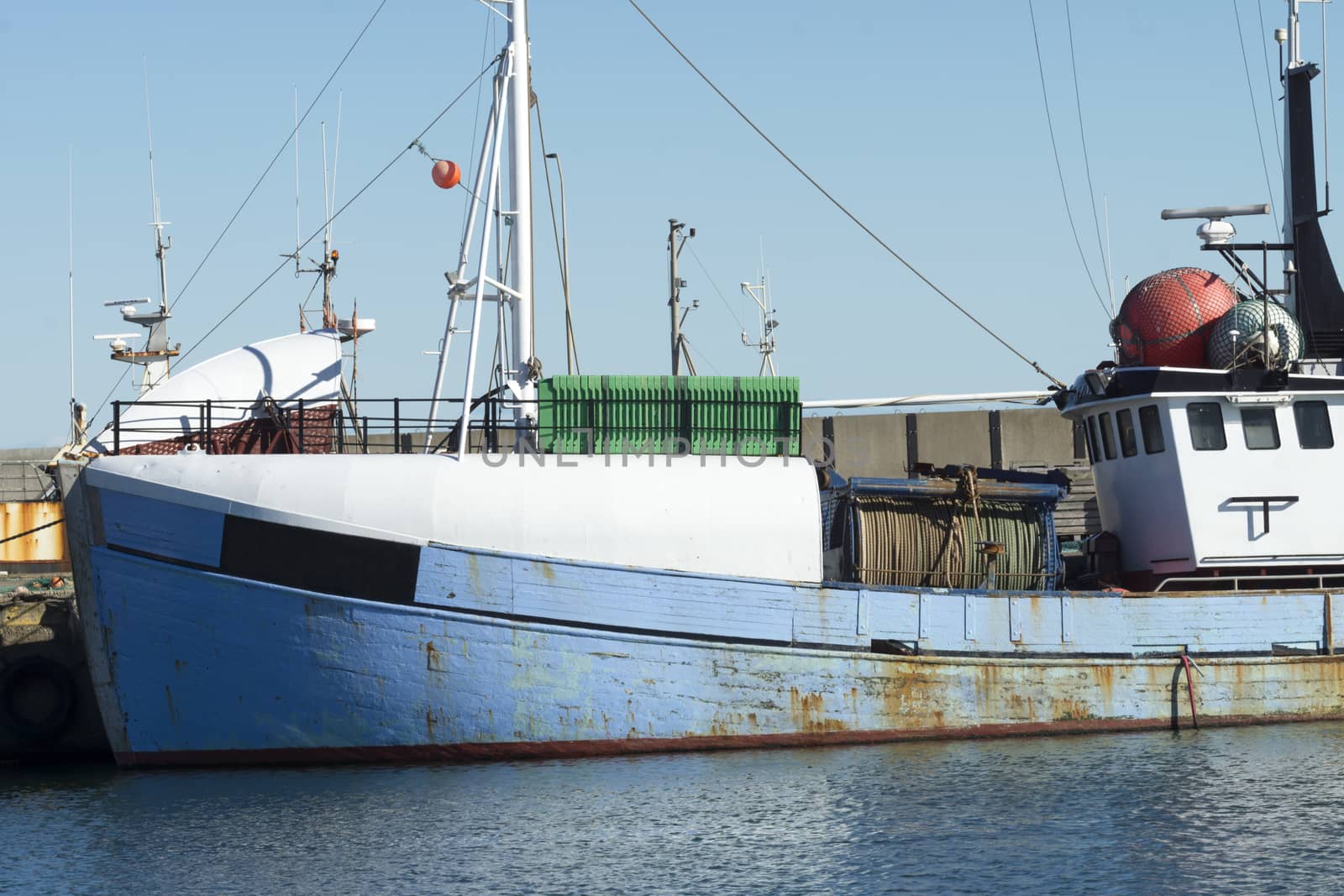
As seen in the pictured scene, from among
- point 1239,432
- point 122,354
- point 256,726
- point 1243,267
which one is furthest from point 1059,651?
point 122,354

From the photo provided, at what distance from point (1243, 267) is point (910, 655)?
25.6 ft

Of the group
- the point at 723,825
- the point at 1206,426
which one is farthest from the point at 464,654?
the point at 1206,426

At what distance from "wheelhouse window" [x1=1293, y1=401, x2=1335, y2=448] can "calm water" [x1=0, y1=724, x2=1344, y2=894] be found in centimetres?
435

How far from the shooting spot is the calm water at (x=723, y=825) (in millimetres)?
14203

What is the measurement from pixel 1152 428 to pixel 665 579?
7.71 metres

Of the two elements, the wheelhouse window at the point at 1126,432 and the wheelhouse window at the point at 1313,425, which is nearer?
the wheelhouse window at the point at 1313,425

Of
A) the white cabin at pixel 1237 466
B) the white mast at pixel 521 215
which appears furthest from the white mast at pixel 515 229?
the white cabin at pixel 1237 466

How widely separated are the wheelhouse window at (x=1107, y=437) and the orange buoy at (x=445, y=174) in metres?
9.99

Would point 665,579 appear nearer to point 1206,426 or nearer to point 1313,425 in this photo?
point 1206,426

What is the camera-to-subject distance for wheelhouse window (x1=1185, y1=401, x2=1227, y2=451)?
2119cm

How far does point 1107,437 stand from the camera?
22.5 m

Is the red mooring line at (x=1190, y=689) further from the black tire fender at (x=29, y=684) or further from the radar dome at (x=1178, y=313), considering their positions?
the black tire fender at (x=29, y=684)

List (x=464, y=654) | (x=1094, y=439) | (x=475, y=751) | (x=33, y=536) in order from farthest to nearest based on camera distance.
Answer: (x=33, y=536), (x=1094, y=439), (x=475, y=751), (x=464, y=654)

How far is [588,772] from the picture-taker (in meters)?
17.9
